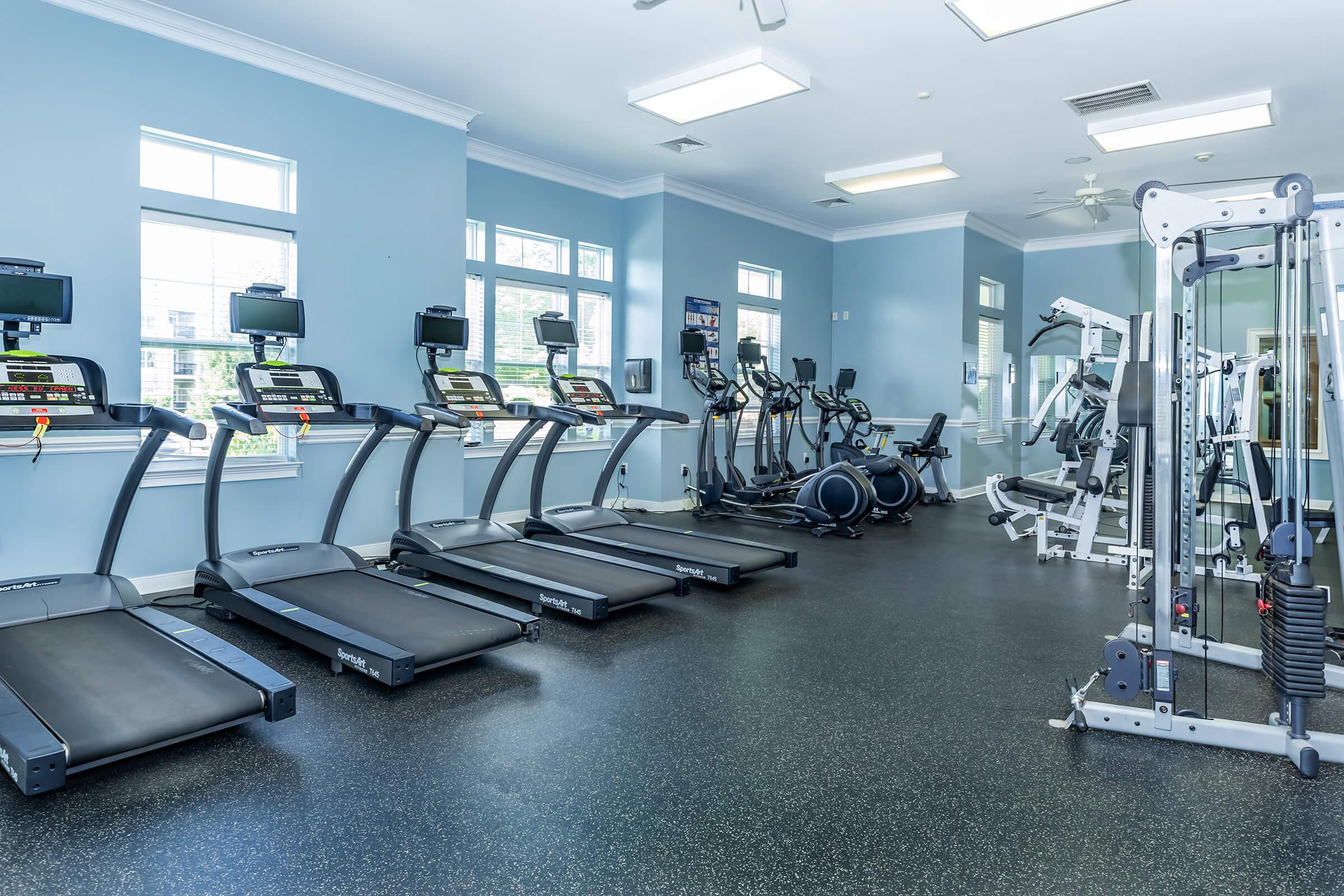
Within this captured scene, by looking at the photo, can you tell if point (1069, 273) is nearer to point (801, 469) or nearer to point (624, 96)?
point (801, 469)

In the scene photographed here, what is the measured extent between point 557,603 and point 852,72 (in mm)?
3727

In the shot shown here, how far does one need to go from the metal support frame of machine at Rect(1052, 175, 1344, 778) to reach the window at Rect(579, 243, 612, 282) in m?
5.33

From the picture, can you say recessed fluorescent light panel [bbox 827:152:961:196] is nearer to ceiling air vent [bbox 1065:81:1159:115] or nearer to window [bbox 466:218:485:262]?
ceiling air vent [bbox 1065:81:1159:115]

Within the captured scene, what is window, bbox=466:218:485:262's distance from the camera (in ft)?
21.3

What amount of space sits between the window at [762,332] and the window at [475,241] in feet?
9.79

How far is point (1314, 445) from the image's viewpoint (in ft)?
28.1

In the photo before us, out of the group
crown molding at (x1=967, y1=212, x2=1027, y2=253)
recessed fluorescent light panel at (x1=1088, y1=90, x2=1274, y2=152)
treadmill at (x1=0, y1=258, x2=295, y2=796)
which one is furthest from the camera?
crown molding at (x1=967, y1=212, x2=1027, y2=253)

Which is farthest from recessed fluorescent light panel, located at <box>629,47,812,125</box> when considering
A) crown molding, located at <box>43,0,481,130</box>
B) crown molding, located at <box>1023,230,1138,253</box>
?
crown molding, located at <box>1023,230,1138,253</box>

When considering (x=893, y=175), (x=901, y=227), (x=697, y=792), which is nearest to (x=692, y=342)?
(x=893, y=175)

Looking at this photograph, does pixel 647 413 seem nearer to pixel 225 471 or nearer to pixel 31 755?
pixel 225 471

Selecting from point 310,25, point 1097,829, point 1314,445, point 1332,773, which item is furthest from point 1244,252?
point 1314,445

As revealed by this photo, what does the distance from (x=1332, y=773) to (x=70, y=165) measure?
594cm

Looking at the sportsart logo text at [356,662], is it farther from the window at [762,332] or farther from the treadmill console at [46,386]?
the window at [762,332]

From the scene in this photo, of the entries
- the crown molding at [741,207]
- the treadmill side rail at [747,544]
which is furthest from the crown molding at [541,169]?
the treadmill side rail at [747,544]
